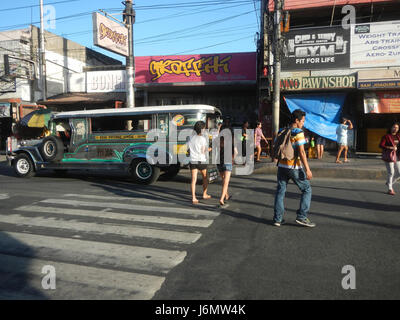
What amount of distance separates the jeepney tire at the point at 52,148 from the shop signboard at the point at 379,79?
12.2 m

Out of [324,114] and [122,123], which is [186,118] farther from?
[324,114]

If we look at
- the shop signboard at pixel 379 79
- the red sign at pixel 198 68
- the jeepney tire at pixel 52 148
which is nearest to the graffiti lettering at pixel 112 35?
the red sign at pixel 198 68

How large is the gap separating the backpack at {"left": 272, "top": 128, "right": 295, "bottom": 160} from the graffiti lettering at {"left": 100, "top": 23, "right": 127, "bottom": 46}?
41.3 ft

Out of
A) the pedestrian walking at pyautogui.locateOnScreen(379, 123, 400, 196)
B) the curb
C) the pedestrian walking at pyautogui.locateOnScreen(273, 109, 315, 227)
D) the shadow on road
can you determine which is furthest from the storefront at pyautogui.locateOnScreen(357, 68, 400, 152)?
the shadow on road

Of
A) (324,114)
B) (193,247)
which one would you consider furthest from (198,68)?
(193,247)

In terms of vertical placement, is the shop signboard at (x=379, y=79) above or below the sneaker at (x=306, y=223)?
above

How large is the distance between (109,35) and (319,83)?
10212 mm

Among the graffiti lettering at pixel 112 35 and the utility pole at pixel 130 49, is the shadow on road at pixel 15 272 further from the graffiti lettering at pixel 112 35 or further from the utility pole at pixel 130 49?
the graffiti lettering at pixel 112 35

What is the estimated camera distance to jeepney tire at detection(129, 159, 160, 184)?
30.4 feet

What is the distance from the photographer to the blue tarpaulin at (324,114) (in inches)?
553

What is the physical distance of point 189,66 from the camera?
649 inches

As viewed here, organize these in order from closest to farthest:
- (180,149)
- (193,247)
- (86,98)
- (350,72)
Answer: (193,247) → (180,149) → (350,72) → (86,98)
